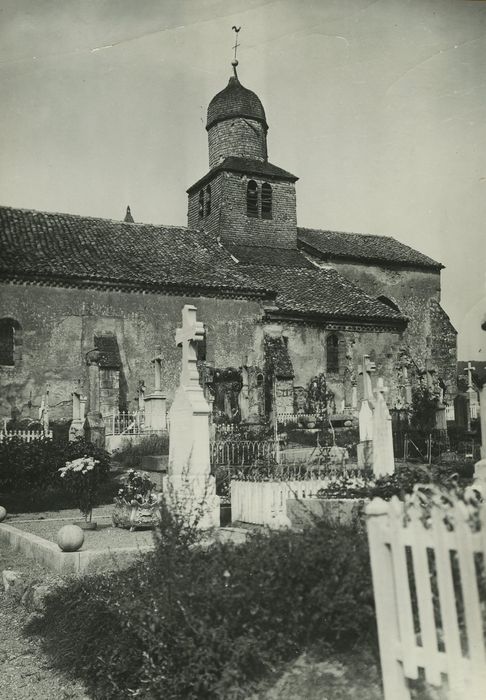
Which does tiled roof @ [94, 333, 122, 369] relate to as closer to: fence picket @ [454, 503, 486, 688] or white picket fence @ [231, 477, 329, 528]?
white picket fence @ [231, 477, 329, 528]

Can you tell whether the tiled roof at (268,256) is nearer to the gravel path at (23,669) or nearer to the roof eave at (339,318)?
the roof eave at (339,318)

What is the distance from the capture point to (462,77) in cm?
955

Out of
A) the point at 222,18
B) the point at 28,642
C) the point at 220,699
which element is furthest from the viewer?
the point at 222,18

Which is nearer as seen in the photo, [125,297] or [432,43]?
[432,43]

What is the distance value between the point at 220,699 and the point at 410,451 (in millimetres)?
15350

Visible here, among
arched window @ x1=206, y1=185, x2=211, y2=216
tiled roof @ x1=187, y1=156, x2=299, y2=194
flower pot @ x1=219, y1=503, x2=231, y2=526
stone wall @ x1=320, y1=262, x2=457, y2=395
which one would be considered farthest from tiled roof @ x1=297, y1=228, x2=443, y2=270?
flower pot @ x1=219, y1=503, x2=231, y2=526

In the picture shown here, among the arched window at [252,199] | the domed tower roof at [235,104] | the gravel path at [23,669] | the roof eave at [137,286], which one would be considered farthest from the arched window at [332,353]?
the gravel path at [23,669]

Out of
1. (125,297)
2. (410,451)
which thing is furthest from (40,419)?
(410,451)

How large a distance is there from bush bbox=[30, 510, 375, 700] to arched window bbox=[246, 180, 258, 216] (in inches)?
1148

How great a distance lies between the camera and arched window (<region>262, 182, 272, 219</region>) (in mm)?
33469

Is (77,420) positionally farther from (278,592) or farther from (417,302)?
(417,302)

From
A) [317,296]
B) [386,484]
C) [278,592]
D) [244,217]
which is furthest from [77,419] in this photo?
[278,592]

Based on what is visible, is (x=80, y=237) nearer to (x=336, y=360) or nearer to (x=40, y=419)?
(x=40, y=419)

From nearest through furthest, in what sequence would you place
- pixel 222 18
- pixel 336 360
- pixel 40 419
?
pixel 222 18, pixel 40 419, pixel 336 360
